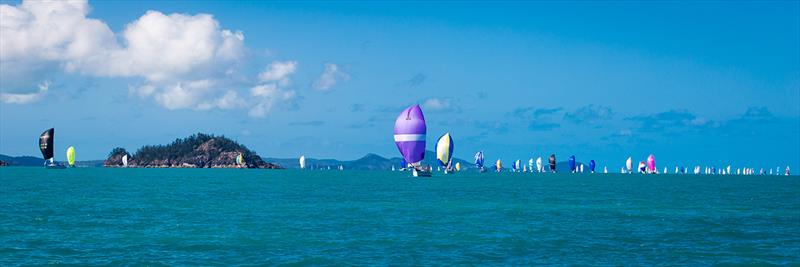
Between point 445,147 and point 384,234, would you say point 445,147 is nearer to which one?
point 445,147

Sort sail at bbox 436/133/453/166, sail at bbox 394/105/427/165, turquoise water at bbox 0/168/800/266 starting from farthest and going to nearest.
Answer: sail at bbox 436/133/453/166 → sail at bbox 394/105/427/165 → turquoise water at bbox 0/168/800/266

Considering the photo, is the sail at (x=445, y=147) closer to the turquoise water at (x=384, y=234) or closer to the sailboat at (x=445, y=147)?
the sailboat at (x=445, y=147)

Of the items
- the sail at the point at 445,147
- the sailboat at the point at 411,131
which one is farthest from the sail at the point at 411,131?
the sail at the point at 445,147

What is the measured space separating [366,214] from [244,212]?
10010mm

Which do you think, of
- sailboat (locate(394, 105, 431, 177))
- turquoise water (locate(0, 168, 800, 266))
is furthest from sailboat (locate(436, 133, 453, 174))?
turquoise water (locate(0, 168, 800, 266))

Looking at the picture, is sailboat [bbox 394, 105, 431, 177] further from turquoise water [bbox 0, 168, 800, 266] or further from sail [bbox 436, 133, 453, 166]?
turquoise water [bbox 0, 168, 800, 266]

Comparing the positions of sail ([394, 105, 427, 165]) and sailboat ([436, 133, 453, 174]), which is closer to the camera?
sail ([394, 105, 427, 165])

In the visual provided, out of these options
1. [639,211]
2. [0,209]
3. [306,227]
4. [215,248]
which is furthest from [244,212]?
[639,211]

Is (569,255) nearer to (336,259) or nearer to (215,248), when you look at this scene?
(336,259)

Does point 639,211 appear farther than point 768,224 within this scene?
Yes

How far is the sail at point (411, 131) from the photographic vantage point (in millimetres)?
145750

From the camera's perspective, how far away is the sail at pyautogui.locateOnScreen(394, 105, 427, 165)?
145750 millimetres

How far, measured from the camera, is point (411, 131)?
479 ft

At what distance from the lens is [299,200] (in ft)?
271
